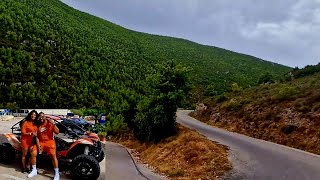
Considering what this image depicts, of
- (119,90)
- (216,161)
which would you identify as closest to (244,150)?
(216,161)

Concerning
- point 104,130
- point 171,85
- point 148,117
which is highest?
point 171,85

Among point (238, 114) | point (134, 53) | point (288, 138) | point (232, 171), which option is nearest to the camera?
point (232, 171)

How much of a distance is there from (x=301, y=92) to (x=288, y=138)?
820cm

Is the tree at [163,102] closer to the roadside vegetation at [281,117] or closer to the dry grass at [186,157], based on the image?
the dry grass at [186,157]

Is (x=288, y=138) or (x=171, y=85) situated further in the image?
(x=171, y=85)

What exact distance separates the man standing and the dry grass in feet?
17.7

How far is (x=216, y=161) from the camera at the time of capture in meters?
15.0

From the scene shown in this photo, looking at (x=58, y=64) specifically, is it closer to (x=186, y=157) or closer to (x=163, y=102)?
(x=163, y=102)

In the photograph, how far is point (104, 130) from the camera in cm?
2764

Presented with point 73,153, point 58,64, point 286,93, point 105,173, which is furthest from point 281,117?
point 58,64

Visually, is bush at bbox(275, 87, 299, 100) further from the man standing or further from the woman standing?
the woman standing

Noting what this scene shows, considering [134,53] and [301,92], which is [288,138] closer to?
[301,92]

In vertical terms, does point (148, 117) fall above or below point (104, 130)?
above

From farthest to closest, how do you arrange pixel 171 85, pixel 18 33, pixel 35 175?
pixel 18 33 < pixel 171 85 < pixel 35 175
